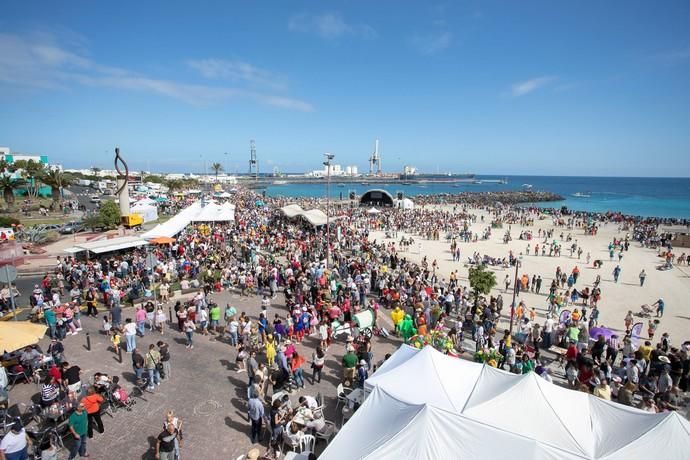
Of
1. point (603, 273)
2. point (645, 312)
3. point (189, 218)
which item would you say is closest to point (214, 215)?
point (189, 218)

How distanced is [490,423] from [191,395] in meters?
6.41

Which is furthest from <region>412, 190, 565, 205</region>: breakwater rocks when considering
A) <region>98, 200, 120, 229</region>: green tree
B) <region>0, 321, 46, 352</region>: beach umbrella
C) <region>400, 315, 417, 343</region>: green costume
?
<region>0, 321, 46, 352</region>: beach umbrella

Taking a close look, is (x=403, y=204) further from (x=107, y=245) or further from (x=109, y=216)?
(x=107, y=245)

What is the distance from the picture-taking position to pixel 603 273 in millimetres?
22344

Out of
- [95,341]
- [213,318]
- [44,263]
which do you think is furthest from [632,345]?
[44,263]

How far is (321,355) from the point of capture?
8.73 metres

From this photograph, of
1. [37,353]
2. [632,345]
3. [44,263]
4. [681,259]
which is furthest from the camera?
[681,259]

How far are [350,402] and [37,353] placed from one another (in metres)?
7.73

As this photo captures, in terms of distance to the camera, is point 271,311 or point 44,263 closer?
point 271,311

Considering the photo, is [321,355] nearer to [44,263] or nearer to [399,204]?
[44,263]

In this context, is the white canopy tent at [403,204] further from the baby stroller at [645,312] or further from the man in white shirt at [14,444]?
the man in white shirt at [14,444]

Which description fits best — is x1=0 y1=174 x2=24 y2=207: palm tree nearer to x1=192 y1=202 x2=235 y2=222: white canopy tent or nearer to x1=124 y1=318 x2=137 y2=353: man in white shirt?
x1=192 y1=202 x2=235 y2=222: white canopy tent

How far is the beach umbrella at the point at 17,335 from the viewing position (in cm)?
778

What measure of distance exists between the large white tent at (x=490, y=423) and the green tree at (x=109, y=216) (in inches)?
1136
